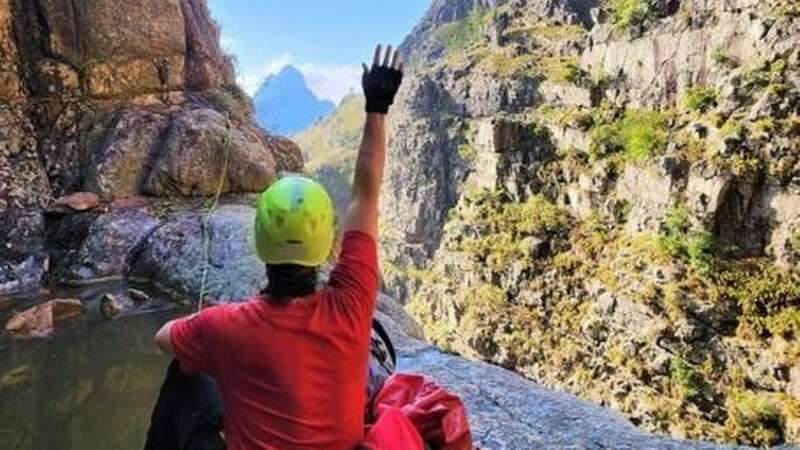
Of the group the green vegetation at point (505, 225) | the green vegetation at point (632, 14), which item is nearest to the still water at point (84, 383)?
the green vegetation at point (505, 225)

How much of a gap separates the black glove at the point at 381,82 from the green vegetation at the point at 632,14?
60989 mm

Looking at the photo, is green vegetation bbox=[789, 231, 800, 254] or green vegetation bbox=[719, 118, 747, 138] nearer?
green vegetation bbox=[789, 231, 800, 254]

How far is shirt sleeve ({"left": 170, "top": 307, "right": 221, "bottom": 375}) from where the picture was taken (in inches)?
98.0

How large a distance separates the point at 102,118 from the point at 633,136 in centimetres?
4667

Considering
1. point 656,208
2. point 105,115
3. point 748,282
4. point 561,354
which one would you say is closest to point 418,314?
point 561,354

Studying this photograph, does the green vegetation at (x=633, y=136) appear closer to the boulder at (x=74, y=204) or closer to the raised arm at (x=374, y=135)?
the boulder at (x=74, y=204)

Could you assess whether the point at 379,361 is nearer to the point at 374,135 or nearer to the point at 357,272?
the point at 357,272

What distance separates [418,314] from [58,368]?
66.7 meters

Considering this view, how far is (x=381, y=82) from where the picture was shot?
2.59 m

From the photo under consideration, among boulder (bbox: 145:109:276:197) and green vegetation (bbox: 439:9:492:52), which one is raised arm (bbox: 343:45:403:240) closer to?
boulder (bbox: 145:109:276:197)

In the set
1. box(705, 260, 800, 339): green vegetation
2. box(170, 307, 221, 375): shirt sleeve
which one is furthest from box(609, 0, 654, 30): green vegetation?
box(170, 307, 221, 375): shirt sleeve

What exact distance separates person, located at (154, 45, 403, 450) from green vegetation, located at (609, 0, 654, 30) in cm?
6135

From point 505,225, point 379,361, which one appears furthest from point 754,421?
point 379,361

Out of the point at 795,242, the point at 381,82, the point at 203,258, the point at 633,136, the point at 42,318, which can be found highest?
the point at 633,136
